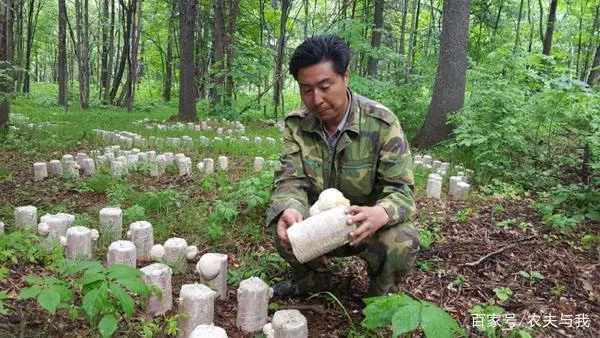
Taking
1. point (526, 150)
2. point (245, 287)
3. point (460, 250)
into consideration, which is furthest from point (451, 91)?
point (245, 287)

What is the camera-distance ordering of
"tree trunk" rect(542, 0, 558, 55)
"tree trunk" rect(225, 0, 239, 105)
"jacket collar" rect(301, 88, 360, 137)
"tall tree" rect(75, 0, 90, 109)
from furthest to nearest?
"tall tree" rect(75, 0, 90, 109) < "tree trunk" rect(542, 0, 558, 55) < "tree trunk" rect(225, 0, 239, 105) < "jacket collar" rect(301, 88, 360, 137)

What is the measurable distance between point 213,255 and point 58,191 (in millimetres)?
2970

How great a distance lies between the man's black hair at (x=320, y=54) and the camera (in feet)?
8.15

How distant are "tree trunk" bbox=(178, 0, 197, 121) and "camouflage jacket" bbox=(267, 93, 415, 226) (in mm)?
9023

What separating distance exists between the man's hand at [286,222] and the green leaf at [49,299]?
109cm

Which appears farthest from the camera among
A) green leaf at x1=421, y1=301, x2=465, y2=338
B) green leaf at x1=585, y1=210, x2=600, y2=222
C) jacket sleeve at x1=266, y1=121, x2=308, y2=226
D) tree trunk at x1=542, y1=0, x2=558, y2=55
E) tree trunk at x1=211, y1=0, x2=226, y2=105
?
tree trunk at x1=542, y1=0, x2=558, y2=55

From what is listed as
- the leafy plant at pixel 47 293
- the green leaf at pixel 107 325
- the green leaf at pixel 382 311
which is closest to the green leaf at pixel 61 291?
the leafy plant at pixel 47 293

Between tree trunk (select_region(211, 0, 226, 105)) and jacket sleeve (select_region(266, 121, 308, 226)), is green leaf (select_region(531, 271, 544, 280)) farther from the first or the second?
tree trunk (select_region(211, 0, 226, 105))

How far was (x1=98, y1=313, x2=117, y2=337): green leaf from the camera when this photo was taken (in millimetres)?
1791

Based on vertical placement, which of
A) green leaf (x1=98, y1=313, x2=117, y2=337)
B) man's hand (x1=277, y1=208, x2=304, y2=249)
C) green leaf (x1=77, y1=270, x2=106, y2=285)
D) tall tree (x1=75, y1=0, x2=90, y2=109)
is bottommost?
green leaf (x1=98, y1=313, x2=117, y2=337)

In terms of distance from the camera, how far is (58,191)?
4.77 m

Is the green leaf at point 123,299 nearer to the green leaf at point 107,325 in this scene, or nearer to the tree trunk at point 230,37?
the green leaf at point 107,325

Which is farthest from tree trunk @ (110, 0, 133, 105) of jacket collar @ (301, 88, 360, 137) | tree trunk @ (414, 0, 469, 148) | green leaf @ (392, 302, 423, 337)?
green leaf @ (392, 302, 423, 337)

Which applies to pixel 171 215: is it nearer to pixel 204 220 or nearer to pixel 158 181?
pixel 204 220
